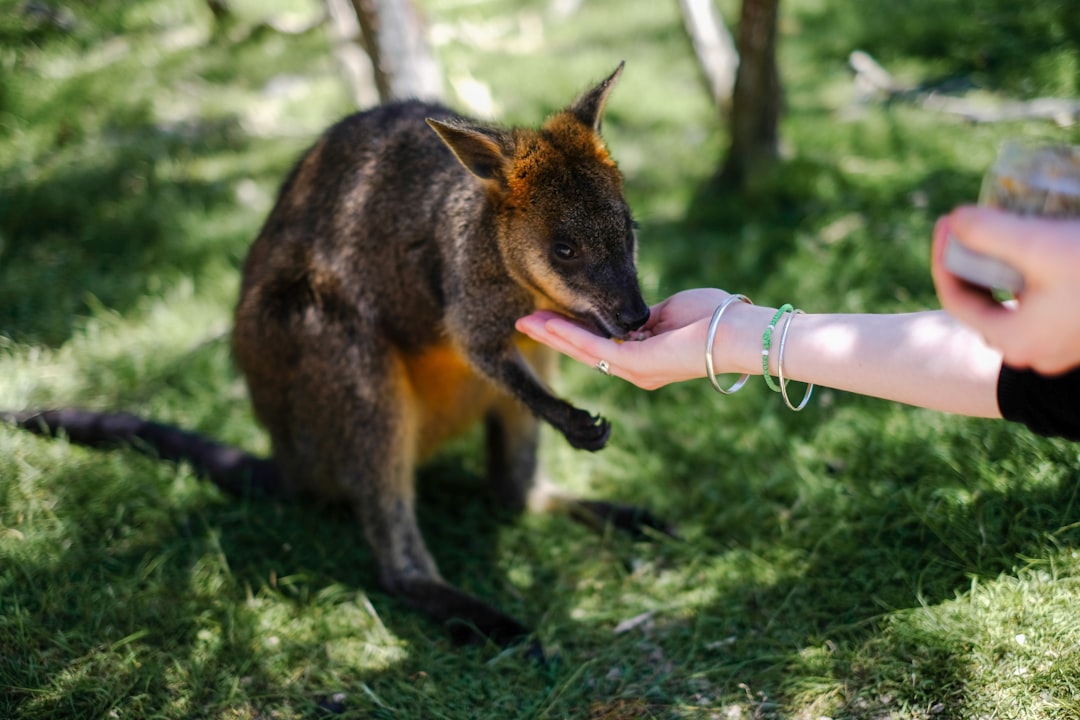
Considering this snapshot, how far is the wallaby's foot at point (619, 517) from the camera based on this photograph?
314 cm

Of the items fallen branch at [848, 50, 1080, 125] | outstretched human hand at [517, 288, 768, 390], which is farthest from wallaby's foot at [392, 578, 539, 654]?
fallen branch at [848, 50, 1080, 125]

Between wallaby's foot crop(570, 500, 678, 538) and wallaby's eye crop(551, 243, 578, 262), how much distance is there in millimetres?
1069

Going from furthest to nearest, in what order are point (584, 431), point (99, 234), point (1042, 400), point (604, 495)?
point (99, 234) → point (604, 495) → point (584, 431) → point (1042, 400)

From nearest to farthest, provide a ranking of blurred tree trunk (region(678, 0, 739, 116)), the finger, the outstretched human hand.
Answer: the finger, the outstretched human hand, blurred tree trunk (region(678, 0, 739, 116))

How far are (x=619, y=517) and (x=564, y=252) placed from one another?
1126 millimetres

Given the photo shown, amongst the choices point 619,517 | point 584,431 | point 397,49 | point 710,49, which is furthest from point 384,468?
point 710,49

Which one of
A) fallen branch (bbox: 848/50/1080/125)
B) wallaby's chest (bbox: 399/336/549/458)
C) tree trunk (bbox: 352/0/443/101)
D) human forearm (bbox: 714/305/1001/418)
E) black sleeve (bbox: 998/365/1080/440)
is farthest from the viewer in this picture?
fallen branch (bbox: 848/50/1080/125)

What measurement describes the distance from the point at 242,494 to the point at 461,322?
111cm

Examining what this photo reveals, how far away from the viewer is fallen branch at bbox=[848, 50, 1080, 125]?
4.76 m

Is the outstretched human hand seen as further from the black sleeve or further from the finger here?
the finger

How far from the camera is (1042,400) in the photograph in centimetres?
170

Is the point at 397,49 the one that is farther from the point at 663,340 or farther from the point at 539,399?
the point at 663,340

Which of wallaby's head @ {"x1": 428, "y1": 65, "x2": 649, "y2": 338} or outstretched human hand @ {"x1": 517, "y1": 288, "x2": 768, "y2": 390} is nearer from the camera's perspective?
outstretched human hand @ {"x1": 517, "y1": 288, "x2": 768, "y2": 390}

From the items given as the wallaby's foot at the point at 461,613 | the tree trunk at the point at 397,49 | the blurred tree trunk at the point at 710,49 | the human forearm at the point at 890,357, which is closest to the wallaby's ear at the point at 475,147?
the human forearm at the point at 890,357
